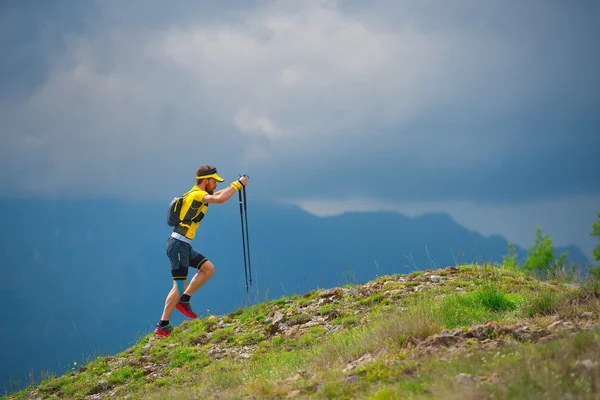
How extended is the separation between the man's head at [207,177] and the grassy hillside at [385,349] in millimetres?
3538

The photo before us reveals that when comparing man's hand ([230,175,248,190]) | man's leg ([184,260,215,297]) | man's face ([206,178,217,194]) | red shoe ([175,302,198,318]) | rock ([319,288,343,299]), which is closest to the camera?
man's hand ([230,175,248,190])

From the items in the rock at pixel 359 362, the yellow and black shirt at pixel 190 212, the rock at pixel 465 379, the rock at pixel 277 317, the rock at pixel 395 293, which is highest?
the yellow and black shirt at pixel 190 212

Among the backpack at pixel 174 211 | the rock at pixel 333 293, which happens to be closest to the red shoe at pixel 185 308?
the backpack at pixel 174 211

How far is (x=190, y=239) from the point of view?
14000 millimetres

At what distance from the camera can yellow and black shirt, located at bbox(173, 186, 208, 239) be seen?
45.5 ft

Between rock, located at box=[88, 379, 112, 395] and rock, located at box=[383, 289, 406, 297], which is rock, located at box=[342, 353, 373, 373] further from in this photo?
rock, located at box=[88, 379, 112, 395]

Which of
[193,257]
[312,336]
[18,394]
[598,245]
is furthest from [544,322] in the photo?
[598,245]

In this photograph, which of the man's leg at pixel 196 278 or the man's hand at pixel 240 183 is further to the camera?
the man's leg at pixel 196 278

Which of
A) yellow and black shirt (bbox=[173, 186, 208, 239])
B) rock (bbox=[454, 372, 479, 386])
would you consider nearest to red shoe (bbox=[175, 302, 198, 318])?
yellow and black shirt (bbox=[173, 186, 208, 239])

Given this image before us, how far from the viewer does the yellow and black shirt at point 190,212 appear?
13859 mm

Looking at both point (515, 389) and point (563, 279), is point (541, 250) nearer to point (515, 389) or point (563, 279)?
point (563, 279)

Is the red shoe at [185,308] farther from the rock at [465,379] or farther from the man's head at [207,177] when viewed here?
the rock at [465,379]

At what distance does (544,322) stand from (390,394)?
375cm

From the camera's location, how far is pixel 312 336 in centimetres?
1223
